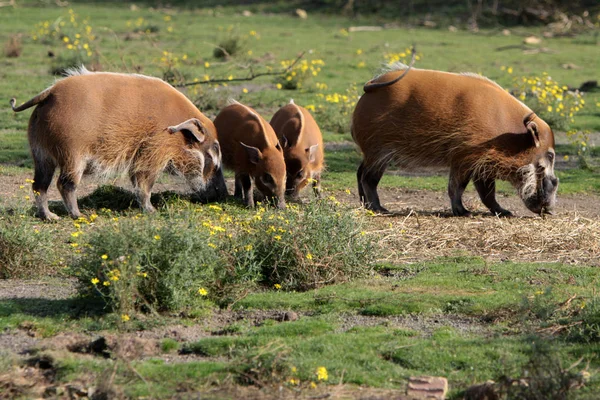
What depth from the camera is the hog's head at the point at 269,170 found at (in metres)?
11.4

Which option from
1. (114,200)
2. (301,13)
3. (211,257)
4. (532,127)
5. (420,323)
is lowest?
(301,13)

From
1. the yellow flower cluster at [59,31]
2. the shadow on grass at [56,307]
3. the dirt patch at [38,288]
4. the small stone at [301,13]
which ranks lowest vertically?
the small stone at [301,13]

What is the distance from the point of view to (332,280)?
865 centimetres

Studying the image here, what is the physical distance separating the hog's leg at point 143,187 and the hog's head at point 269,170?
1180 millimetres

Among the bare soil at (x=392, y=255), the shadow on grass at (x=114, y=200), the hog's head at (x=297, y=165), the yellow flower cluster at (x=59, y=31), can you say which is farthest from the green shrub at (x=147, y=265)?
the yellow flower cluster at (x=59, y=31)

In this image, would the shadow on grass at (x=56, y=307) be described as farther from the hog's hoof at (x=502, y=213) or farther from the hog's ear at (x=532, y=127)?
the hog's ear at (x=532, y=127)

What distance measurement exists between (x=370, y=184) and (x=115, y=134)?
320 centimetres

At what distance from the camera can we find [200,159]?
37.3 feet

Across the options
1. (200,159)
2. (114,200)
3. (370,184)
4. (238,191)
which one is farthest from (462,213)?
(114,200)

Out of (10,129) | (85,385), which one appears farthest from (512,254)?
(10,129)

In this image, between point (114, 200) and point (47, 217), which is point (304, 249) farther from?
point (114, 200)

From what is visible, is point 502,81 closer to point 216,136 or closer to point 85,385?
point 216,136

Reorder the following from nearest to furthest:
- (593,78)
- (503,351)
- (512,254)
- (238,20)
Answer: (503,351) < (512,254) < (593,78) < (238,20)

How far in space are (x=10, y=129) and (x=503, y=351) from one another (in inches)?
452
